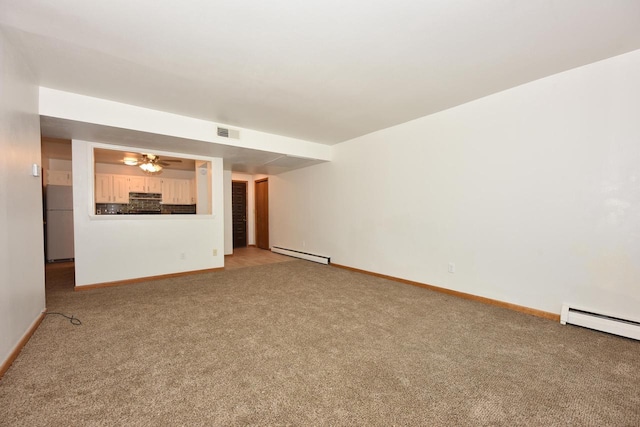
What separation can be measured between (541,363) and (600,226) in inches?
61.0

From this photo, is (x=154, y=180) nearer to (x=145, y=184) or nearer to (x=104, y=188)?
(x=145, y=184)

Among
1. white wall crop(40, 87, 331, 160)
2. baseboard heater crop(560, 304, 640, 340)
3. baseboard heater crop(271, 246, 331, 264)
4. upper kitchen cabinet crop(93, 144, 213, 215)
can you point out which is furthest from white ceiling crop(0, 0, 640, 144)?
baseboard heater crop(271, 246, 331, 264)

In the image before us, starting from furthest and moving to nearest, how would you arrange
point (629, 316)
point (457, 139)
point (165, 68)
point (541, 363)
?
point (457, 139) → point (165, 68) → point (629, 316) → point (541, 363)

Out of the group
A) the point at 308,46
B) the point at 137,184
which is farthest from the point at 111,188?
the point at 308,46

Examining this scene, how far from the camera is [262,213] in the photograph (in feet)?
26.4

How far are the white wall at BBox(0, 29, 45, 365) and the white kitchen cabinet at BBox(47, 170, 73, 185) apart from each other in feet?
15.7

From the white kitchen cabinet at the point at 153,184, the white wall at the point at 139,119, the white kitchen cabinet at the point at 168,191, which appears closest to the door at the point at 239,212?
the white kitchen cabinet at the point at 168,191

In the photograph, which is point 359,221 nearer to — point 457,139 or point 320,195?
point 320,195

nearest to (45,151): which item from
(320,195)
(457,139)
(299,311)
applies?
(320,195)

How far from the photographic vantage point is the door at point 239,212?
8102 millimetres

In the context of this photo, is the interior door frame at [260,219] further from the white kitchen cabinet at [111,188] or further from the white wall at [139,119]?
the white kitchen cabinet at [111,188]

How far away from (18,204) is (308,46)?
2.76 m

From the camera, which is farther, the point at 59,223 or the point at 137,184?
the point at 137,184

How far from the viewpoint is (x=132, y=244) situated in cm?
420
